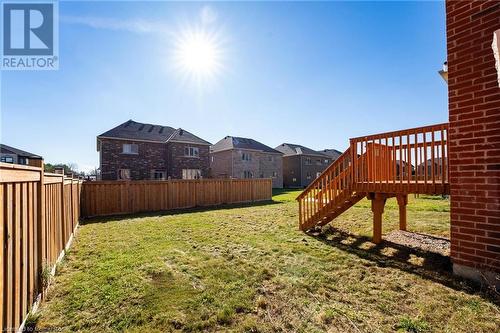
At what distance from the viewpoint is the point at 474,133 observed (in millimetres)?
3631

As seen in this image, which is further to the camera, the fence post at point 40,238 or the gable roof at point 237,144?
the gable roof at point 237,144

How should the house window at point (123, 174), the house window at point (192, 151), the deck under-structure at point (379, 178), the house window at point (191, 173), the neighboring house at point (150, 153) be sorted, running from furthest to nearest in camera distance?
the house window at point (192, 151), the house window at point (191, 173), the house window at point (123, 174), the neighboring house at point (150, 153), the deck under-structure at point (379, 178)

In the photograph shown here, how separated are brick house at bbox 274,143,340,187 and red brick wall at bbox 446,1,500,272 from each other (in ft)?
116

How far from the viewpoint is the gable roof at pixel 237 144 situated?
31.3 m

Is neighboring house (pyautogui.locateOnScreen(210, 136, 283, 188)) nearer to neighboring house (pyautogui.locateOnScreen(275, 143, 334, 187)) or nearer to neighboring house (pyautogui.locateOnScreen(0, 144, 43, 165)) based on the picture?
neighboring house (pyautogui.locateOnScreen(275, 143, 334, 187))

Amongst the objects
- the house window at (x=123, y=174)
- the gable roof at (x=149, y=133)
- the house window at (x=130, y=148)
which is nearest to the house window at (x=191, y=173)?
the gable roof at (x=149, y=133)

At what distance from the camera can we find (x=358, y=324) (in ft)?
8.62

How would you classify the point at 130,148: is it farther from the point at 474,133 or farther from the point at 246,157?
the point at 474,133

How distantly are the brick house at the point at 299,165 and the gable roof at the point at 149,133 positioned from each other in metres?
17.9

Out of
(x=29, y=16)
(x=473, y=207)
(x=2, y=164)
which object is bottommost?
(x=473, y=207)

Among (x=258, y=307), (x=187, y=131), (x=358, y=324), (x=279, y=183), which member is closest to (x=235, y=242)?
(x=258, y=307)

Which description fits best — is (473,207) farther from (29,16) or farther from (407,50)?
(29,16)

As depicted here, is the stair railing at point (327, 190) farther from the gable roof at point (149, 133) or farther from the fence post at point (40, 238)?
the gable roof at point (149, 133)

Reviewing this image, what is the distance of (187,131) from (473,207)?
87.5 ft
